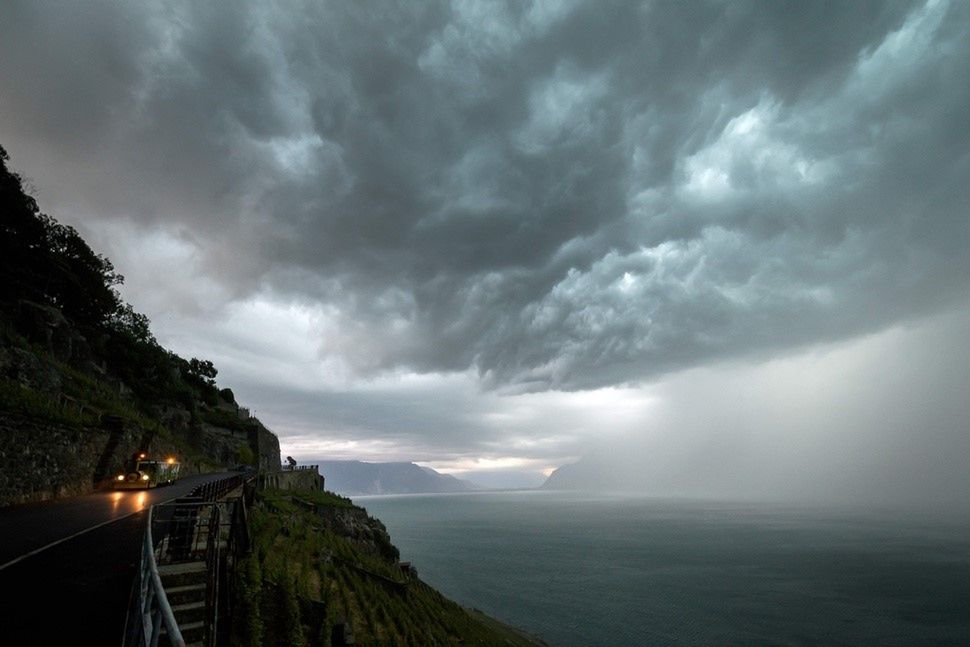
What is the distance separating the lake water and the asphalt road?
131 feet

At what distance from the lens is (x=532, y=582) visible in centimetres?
6594

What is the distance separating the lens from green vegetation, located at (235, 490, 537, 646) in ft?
45.4

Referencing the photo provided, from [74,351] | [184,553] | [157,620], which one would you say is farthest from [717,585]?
[74,351]

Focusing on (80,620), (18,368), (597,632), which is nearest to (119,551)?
(80,620)

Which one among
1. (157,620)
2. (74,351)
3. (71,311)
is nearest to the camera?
(157,620)

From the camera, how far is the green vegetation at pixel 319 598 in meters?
13.8

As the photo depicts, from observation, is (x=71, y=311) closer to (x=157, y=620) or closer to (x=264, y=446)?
(x=264, y=446)

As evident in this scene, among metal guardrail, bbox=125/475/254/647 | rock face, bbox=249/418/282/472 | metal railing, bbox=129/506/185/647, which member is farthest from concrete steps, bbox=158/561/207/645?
rock face, bbox=249/418/282/472

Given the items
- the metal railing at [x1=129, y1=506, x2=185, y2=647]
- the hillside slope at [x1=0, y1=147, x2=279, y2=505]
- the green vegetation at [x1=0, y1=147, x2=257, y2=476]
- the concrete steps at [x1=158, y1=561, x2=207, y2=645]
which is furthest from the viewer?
the green vegetation at [x1=0, y1=147, x2=257, y2=476]

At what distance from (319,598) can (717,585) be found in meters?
66.1

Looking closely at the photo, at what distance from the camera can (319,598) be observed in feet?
56.7

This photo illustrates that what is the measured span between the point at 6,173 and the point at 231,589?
186 feet

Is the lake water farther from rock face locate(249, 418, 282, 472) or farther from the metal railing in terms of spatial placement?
the metal railing

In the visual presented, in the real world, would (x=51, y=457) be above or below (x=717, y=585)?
above
